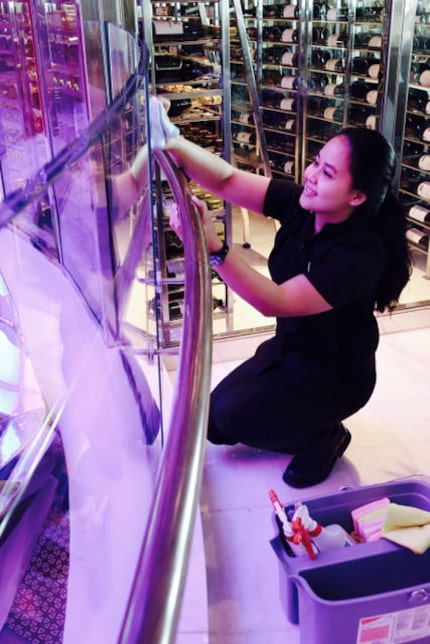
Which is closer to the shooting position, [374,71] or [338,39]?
[374,71]

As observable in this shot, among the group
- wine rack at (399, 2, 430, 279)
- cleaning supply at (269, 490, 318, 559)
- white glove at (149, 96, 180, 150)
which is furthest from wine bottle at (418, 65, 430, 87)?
cleaning supply at (269, 490, 318, 559)

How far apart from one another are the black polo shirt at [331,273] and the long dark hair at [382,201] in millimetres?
45

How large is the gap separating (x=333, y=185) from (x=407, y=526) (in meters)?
0.93

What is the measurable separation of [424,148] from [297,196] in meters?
2.12

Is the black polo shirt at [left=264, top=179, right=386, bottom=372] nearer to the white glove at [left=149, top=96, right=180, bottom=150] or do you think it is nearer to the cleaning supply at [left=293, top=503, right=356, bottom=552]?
the white glove at [left=149, top=96, right=180, bottom=150]

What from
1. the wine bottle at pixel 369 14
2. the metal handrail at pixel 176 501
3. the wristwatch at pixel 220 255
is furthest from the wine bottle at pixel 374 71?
the metal handrail at pixel 176 501

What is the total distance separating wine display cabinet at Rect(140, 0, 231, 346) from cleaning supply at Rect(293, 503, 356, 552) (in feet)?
3.61

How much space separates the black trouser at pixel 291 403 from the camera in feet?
7.61

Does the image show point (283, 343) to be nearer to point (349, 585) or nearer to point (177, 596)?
point (349, 585)

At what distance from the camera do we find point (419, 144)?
4.08 m

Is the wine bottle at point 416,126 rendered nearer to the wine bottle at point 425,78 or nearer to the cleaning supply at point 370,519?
the wine bottle at point 425,78

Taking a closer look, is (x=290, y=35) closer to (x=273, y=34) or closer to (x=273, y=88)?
(x=273, y=34)

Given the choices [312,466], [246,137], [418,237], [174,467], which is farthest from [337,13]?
[174,467]

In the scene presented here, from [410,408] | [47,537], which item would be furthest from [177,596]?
[410,408]
